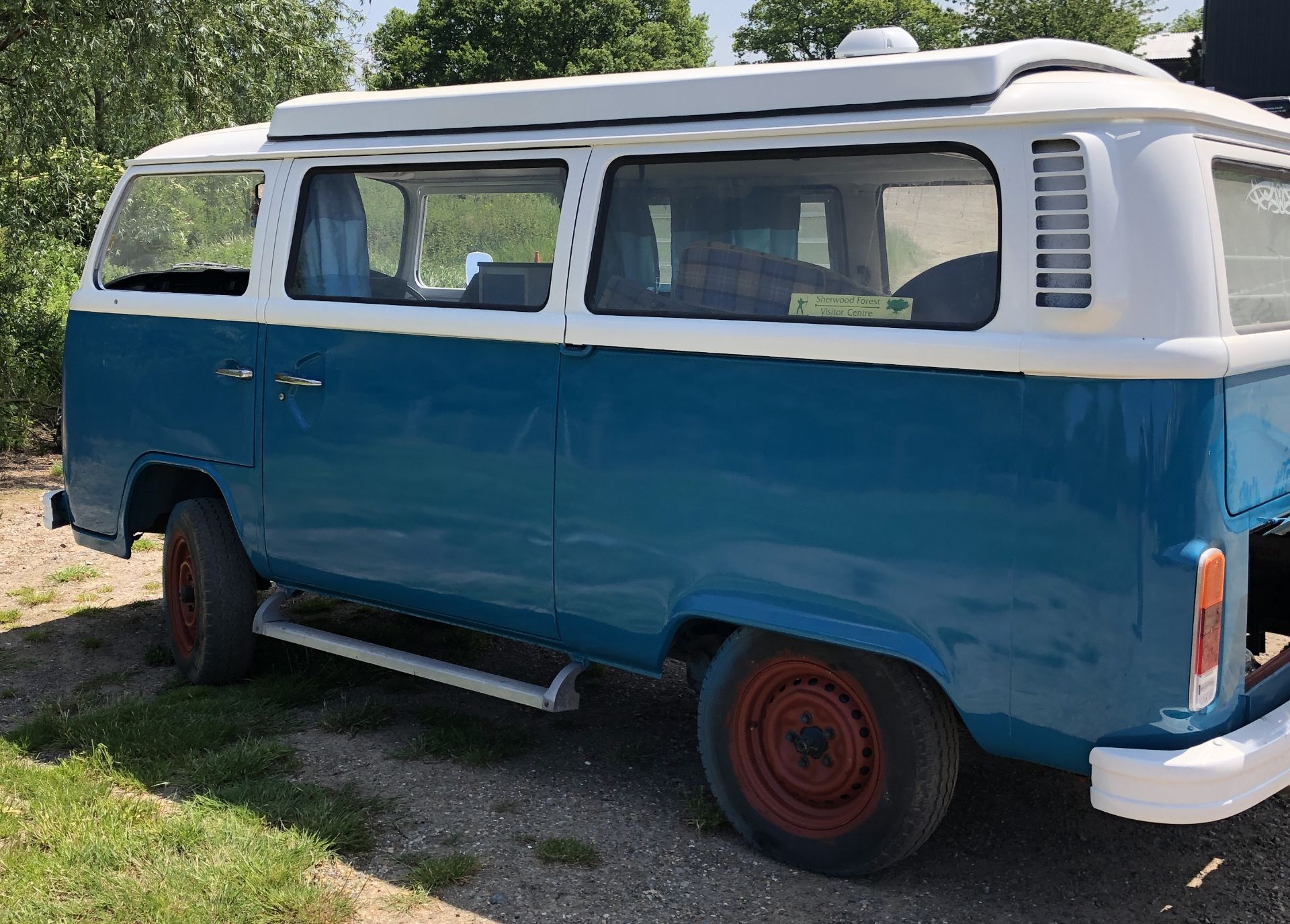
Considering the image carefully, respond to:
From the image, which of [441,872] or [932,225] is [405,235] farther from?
[441,872]

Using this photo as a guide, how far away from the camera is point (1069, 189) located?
10.4 ft

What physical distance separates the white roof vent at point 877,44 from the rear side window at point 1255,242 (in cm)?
106

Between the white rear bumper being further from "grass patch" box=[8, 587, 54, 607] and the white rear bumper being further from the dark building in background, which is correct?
the dark building in background

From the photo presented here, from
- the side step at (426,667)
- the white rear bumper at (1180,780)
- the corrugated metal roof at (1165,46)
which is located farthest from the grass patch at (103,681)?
the corrugated metal roof at (1165,46)

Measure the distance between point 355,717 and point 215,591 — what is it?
0.85m

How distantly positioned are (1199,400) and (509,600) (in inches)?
90.9

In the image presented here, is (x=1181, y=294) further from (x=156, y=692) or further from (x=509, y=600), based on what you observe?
(x=156, y=692)

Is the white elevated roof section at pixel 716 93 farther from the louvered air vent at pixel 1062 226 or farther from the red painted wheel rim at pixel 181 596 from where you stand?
the red painted wheel rim at pixel 181 596

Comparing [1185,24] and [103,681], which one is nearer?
[103,681]

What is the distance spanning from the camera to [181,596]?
5.64m

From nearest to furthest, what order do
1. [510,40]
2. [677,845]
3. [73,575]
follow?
[677,845] < [73,575] < [510,40]

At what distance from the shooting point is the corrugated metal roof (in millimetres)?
54438

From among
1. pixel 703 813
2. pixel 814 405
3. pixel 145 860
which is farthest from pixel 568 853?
pixel 814 405

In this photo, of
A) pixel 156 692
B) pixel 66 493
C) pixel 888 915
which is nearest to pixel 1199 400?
pixel 888 915
